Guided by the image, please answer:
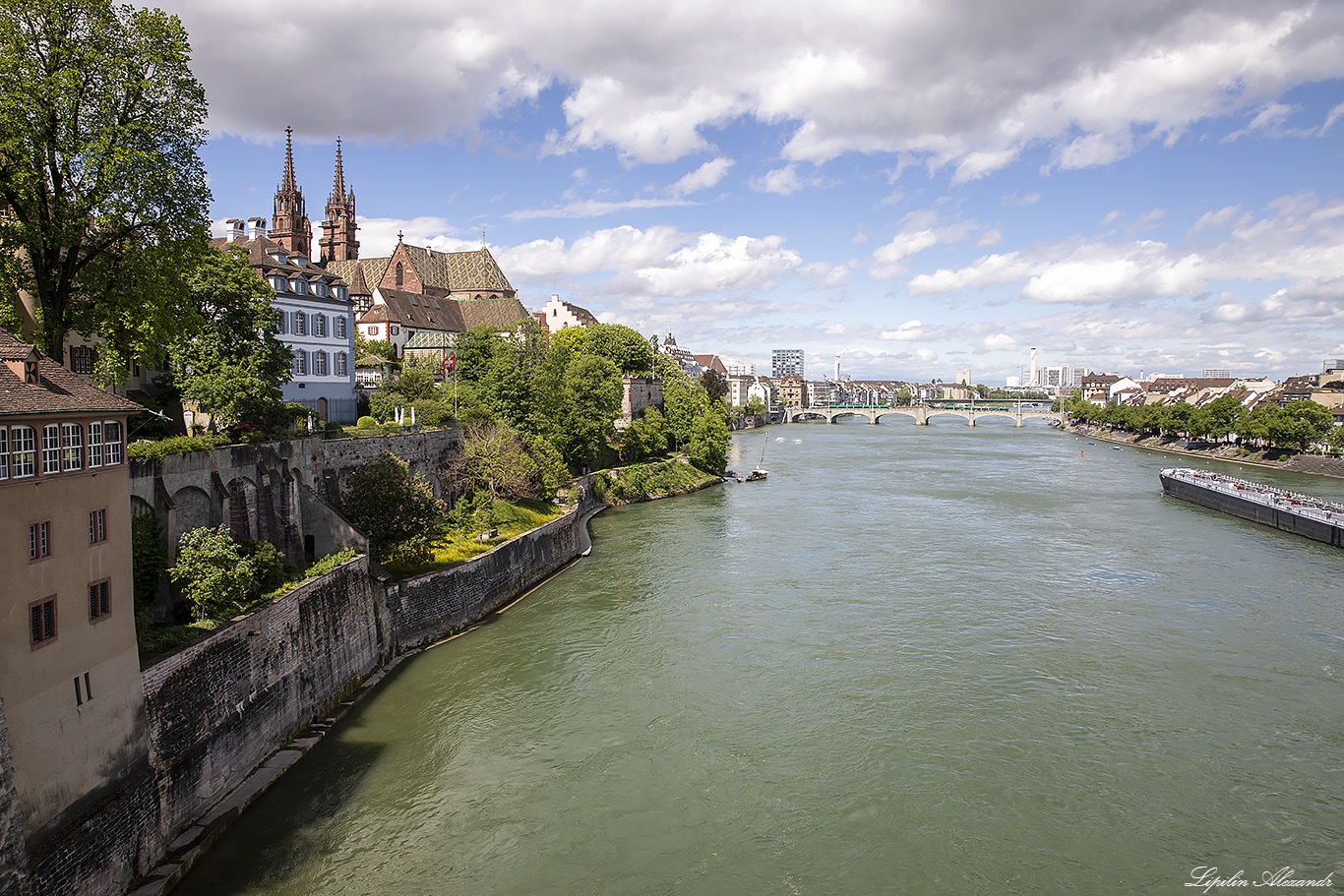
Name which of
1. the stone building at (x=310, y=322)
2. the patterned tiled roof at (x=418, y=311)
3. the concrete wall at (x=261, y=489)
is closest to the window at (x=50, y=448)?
the concrete wall at (x=261, y=489)

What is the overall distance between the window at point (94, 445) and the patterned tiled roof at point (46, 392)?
0.38 m

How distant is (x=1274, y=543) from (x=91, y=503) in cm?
5470

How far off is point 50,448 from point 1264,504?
2428 inches

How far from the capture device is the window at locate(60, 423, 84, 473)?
13.2 meters

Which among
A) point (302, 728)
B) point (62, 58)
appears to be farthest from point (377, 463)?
point (62, 58)

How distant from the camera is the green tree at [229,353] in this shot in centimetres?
2447

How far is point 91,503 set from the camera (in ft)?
45.1

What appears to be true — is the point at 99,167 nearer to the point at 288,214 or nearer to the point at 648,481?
the point at 648,481

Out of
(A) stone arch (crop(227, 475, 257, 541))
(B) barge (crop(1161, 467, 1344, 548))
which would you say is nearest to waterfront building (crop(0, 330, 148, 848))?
(A) stone arch (crop(227, 475, 257, 541))

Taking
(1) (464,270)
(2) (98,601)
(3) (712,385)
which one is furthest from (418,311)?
(3) (712,385)

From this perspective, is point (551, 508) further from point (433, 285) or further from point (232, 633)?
point (433, 285)

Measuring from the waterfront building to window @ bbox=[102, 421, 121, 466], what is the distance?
0.08ft

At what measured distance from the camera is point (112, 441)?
14336 mm

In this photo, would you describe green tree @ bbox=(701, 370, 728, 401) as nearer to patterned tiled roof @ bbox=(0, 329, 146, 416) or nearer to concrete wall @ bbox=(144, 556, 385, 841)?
concrete wall @ bbox=(144, 556, 385, 841)
